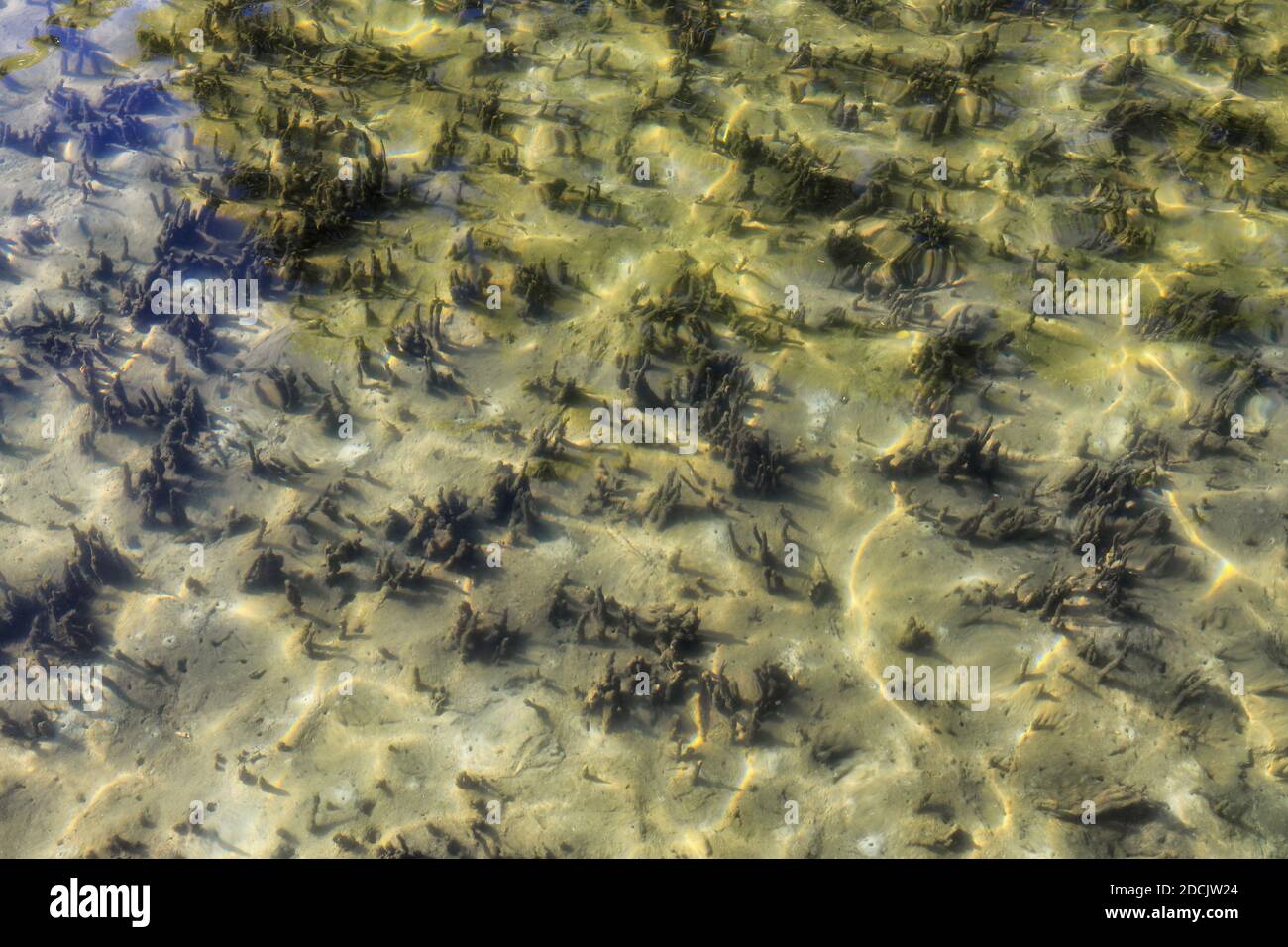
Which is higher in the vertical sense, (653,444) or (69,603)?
(653,444)

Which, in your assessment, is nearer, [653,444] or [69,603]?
[69,603]

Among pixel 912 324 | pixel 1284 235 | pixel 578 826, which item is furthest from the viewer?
pixel 1284 235

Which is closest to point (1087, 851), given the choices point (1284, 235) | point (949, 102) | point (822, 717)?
point (822, 717)

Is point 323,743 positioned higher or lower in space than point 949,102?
lower

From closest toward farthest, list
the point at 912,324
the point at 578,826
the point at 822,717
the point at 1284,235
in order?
1. the point at 578,826
2. the point at 822,717
3. the point at 912,324
4. the point at 1284,235

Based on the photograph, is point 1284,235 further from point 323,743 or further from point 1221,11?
point 323,743

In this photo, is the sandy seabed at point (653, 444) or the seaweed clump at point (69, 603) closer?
the sandy seabed at point (653, 444)

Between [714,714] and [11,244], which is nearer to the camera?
[714,714]

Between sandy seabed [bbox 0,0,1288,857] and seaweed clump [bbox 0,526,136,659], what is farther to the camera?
seaweed clump [bbox 0,526,136,659]
